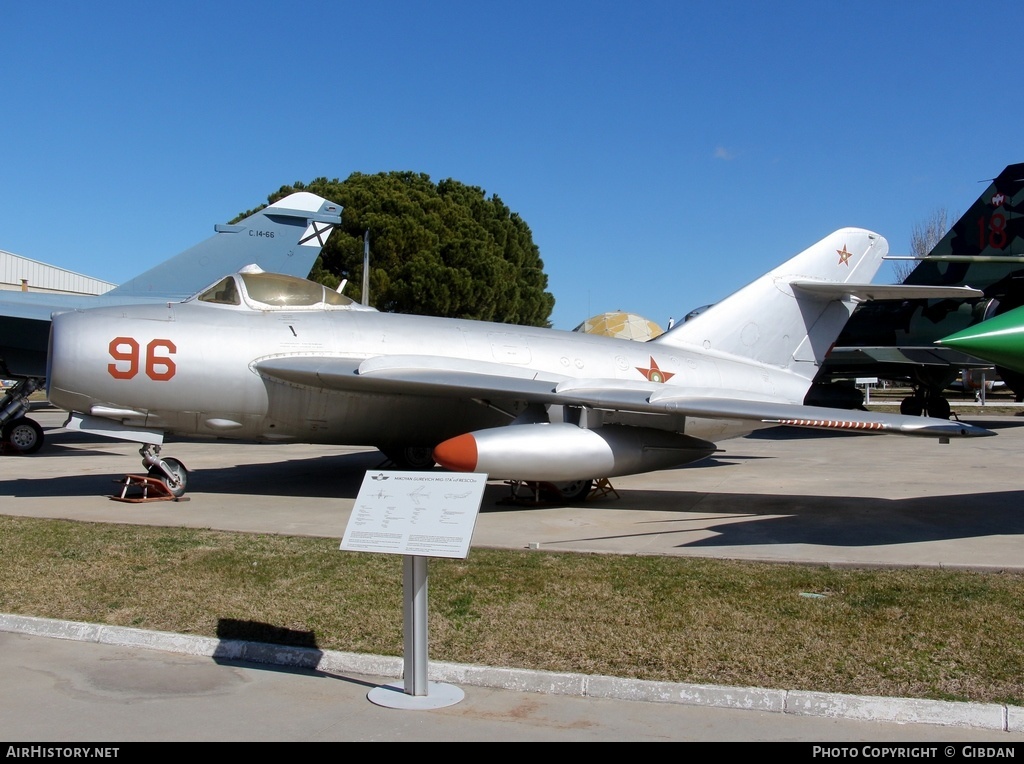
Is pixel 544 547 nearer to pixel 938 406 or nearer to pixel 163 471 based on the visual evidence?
pixel 163 471

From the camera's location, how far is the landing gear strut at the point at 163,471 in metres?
11.4

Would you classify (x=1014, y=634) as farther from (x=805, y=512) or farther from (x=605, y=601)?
(x=805, y=512)

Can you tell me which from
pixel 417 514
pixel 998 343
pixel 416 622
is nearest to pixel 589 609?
pixel 416 622

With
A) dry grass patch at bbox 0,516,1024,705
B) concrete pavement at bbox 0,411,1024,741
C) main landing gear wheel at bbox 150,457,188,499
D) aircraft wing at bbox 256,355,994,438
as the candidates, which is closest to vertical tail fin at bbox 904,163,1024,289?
concrete pavement at bbox 0,411,1024,741

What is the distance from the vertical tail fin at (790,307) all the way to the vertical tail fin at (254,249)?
407 inches

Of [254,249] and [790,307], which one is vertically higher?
[254,249]

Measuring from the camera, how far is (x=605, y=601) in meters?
A: 6.34

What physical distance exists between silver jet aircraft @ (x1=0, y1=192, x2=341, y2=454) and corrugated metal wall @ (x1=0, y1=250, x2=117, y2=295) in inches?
1369

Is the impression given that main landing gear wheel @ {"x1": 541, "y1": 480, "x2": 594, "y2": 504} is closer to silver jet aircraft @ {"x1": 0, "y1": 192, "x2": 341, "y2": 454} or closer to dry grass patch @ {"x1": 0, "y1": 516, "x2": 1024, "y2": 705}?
dry grass patch @ {"x1": 0, "y1": 516, "x2": 1024, "y2": 705}

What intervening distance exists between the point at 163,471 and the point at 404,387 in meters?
3.39

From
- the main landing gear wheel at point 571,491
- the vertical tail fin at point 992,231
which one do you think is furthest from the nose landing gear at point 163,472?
the vertical tail fin at point 992,231

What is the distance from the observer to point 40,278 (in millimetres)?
55094

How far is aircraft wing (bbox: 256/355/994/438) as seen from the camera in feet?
33.1

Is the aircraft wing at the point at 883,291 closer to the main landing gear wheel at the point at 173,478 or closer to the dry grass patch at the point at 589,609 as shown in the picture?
the dry grass patch at the point at 589,609
